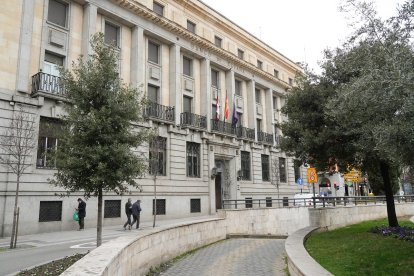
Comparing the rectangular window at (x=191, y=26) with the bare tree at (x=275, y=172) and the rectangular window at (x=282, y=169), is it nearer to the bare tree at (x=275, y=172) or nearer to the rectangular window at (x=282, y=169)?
the bare tree at (x=275, y=172)

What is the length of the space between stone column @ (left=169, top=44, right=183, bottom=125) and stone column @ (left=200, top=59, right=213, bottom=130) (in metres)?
2.71

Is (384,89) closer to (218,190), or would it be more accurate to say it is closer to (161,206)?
(161,206)

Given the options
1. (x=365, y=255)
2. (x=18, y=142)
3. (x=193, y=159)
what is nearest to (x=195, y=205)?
(x=193, y=159)

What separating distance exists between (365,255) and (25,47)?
18.0 metres

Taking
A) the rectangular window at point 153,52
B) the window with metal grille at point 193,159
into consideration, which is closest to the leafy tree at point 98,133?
the rectangular window at point 153,52

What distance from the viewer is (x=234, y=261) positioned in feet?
37.0

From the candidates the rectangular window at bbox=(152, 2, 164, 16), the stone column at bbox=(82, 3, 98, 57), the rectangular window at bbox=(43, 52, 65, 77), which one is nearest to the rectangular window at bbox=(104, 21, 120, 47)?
the stone column at bbox=(82, 3, 98, 57)

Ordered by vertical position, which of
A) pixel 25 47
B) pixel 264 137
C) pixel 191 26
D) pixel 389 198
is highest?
pixel 191 26

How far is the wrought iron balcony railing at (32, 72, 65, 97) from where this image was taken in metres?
18.7

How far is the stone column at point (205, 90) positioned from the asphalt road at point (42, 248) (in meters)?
15.0

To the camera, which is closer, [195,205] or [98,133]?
[98,133]

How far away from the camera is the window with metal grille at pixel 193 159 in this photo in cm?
2786

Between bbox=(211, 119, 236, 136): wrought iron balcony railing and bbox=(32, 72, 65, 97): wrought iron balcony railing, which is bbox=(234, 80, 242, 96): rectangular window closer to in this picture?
bbox=(211, 119, 236, 136): wrought iron balcony railing

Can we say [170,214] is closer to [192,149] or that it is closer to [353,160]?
[192,149]
